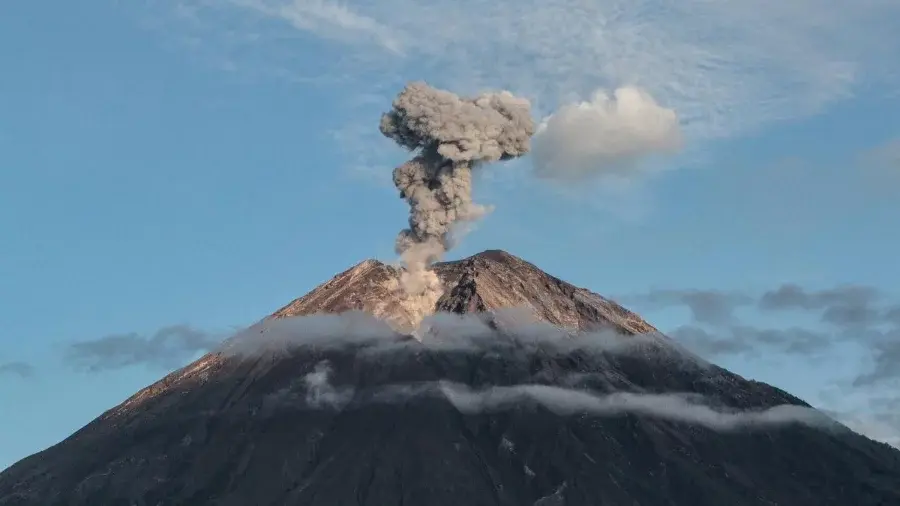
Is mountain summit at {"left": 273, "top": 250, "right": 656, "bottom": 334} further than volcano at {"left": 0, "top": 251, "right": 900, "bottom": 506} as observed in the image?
Yes

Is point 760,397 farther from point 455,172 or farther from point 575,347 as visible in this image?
point 455,172

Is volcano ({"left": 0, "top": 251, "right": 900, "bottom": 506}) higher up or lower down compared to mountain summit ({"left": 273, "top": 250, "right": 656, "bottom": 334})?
lower down

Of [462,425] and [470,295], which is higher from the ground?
[470,295]

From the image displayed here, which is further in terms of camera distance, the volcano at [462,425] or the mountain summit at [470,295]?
the mountain summit at [470,295]

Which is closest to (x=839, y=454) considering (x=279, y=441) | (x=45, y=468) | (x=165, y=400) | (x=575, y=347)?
(x=575, y=347)

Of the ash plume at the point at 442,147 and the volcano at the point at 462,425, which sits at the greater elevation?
the ash plume at the point at 442,147
